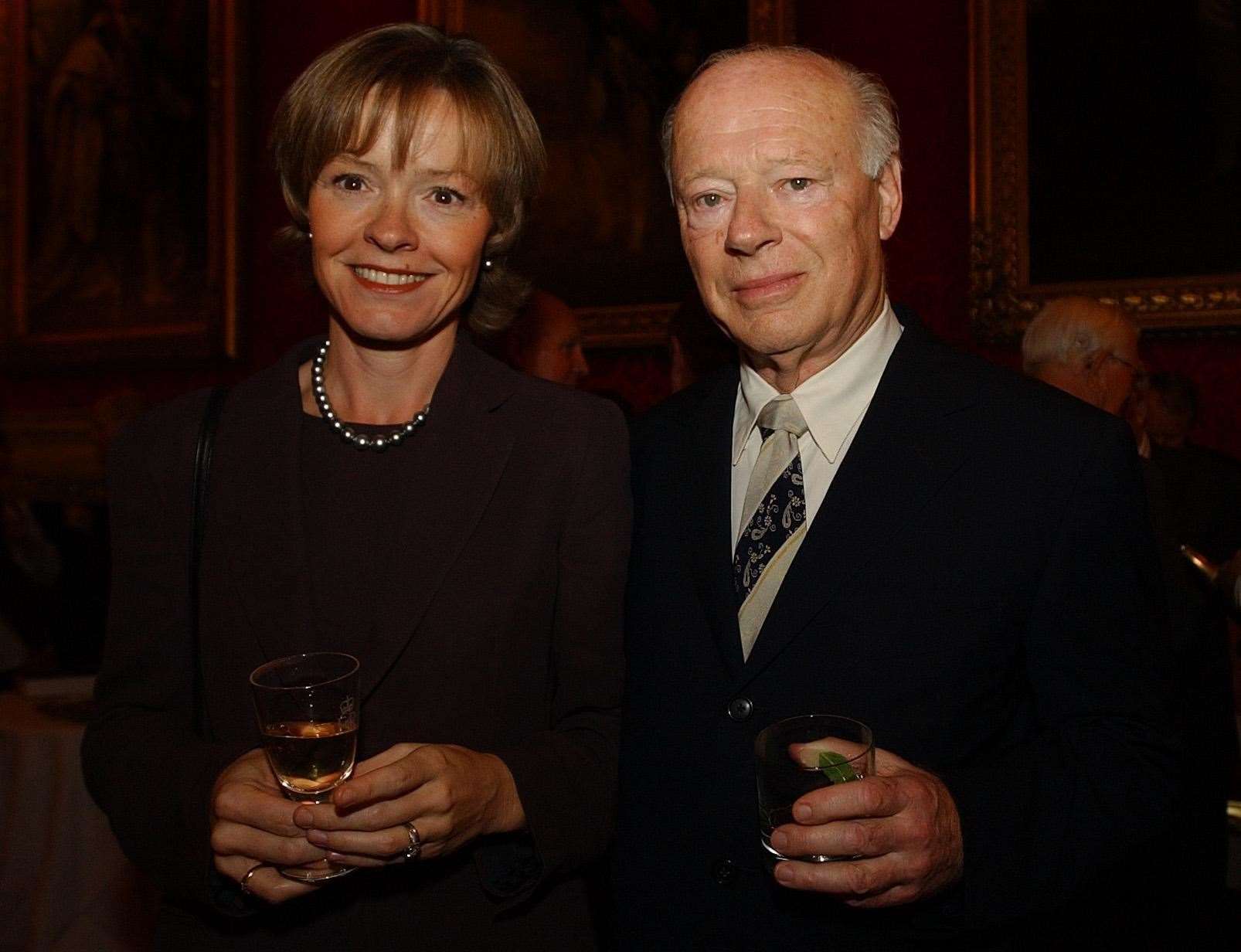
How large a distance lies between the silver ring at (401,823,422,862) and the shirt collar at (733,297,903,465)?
82cm

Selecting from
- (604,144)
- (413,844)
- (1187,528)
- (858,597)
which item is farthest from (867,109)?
(604,144)

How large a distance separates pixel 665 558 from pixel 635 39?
4610 millimetres

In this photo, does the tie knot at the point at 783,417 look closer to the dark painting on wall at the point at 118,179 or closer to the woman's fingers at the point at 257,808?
the woman's fingers at the point at 257,808

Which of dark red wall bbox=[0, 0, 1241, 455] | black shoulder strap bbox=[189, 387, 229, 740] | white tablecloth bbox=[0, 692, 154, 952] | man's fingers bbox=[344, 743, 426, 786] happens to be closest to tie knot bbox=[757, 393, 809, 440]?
man's fingers bbox=[344, 743, 426, 786]

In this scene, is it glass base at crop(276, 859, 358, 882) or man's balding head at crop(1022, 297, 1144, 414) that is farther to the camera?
man's balding head at crop(1022, 297, 1144, 414)

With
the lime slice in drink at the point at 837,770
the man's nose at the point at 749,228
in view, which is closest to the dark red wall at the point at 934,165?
the man's nose at the point at 749,228

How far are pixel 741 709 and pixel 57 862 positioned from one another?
2.75 meters

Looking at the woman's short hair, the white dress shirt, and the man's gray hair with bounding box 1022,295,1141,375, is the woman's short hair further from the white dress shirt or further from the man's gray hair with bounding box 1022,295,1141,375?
the man's gray hair with bounding box 1022,295,1141,375

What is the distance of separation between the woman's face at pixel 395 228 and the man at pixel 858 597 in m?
0.38

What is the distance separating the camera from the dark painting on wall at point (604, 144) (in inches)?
224

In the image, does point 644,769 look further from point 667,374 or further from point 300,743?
point 667,374

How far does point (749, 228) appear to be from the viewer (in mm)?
1688

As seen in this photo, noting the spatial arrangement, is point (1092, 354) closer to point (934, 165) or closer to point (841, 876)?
point (934, 165)

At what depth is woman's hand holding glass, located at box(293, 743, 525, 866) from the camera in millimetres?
1332
